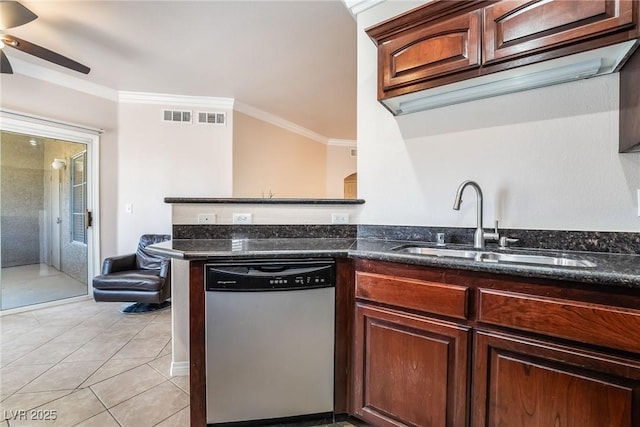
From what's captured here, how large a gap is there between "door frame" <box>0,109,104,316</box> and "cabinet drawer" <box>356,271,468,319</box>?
3.91 m

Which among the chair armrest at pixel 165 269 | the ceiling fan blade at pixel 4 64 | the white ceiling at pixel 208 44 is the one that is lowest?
the chair armrest at pixel 165 269

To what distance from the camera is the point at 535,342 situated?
1.05m

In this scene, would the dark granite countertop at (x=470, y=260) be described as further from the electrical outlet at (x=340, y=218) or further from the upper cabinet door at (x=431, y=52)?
the upper cabinet door at (x=431, y=52)

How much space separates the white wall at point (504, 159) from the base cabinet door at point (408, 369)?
2.48 feet

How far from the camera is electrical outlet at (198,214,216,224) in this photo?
1973mm

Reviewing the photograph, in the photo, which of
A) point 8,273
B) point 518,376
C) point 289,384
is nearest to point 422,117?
point 518,376

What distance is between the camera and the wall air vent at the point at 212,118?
13.9ft

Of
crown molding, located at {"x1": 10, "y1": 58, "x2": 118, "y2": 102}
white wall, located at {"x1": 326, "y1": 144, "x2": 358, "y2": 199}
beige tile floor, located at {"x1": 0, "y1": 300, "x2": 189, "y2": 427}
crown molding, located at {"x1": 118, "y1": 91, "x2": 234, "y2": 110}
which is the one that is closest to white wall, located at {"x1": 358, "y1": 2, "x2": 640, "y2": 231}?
beige tile floor, located at {"x1": 0, "y1": 300, "x2": 189, "y2": 427}

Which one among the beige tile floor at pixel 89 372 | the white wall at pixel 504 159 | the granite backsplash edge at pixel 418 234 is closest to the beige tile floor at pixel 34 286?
the beige tile floor at pixel 89 372

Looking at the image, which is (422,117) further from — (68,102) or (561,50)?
(68,102)

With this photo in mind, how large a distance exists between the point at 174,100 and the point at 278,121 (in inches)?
67.3

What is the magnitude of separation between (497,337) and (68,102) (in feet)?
15.7

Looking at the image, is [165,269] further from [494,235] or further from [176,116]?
[494,235]

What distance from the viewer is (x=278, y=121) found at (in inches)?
207
